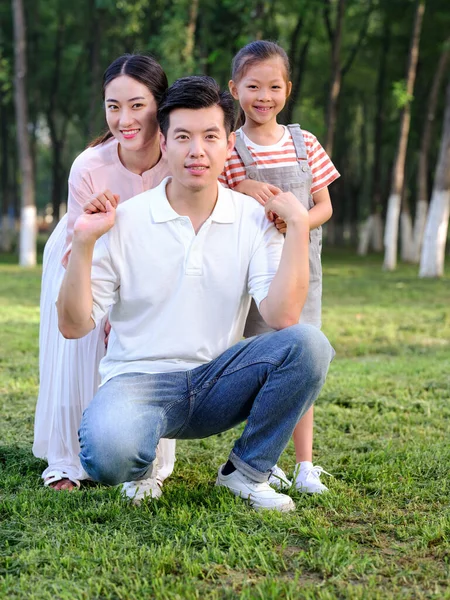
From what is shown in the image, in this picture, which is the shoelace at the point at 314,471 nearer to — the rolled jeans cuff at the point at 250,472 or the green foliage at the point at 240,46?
the rolled jeans cuff at the point at 250,472

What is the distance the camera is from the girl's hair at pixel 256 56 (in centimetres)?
393

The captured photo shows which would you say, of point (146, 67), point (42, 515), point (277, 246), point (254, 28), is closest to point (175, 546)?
point (42, 515)

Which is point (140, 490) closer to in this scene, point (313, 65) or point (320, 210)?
point (320, 210)

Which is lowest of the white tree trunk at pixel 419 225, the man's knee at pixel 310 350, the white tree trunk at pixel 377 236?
the white tree trunk at pixel 377 236

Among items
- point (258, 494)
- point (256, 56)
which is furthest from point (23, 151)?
point (258, 494)

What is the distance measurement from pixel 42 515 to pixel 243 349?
1.07 m

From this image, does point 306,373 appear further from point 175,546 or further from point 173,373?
point 175,546

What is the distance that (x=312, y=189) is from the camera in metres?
4.07

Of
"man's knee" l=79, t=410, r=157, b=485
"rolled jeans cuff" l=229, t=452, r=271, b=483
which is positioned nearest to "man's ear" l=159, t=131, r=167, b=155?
"man's knee" l=79, t=410, r=157, b=485

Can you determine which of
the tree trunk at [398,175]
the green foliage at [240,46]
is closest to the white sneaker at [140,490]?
the green foliage at [240,46]

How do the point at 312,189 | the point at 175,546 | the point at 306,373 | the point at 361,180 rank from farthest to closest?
the point at 361,180 → the point at 312,189 → the point at 306,373 → the point at 175,546

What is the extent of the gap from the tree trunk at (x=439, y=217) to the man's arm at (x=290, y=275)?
14188 mm

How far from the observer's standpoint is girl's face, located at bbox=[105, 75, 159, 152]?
144 inches

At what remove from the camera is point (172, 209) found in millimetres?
3473
